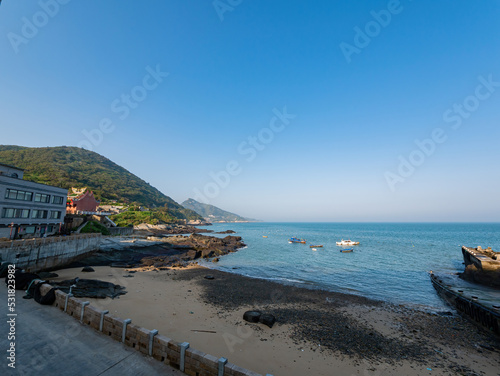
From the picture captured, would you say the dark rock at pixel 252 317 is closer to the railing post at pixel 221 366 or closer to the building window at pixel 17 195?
the railing post at pixel 221 366

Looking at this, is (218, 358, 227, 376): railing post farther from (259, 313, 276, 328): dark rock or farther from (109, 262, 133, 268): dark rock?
(109, 262, 133, 268): dark rock

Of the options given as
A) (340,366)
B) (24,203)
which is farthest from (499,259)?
(24,203)

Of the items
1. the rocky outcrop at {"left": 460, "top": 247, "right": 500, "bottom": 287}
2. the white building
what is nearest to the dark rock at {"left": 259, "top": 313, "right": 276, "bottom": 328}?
the rocky outcrop at {"left": 460, "top": 247, "right": 500, "bottom": 287}

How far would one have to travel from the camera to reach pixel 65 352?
29.4 feet

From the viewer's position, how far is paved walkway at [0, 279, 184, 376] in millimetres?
7994

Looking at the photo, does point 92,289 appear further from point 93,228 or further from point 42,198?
point 93,228

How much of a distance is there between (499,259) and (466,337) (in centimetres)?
2668

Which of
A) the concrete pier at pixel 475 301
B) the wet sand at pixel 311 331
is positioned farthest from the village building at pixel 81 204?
the concrete pier at pixel 475 301

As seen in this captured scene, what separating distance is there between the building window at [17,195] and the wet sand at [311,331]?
1773cm

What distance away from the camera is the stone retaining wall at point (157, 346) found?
24.0 ft

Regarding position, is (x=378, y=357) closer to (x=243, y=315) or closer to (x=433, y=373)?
(x=433, y=373)

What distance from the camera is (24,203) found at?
34625 mm

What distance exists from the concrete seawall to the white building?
759 cm

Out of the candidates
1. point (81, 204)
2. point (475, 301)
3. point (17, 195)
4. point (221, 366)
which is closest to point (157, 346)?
point (221, 366)
